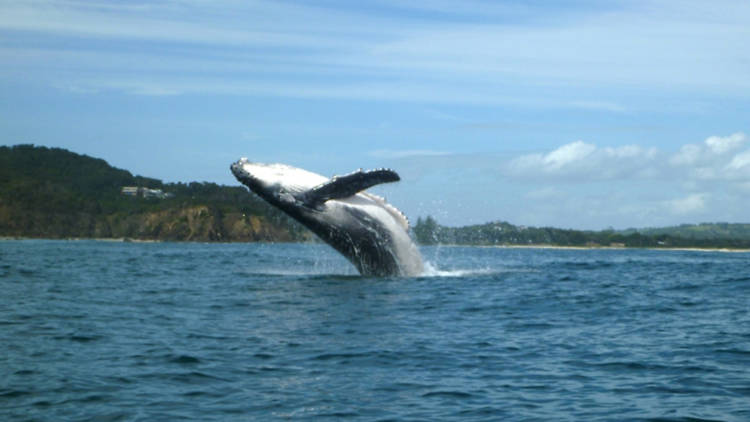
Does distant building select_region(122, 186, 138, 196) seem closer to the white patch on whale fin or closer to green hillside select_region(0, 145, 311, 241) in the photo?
green hillside select_region(0, 145, 311, 241)

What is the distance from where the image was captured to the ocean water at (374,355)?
7320mm

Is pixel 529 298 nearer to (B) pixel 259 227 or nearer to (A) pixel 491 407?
(A) pixel 491 407

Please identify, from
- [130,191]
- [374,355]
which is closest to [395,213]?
[374,355]

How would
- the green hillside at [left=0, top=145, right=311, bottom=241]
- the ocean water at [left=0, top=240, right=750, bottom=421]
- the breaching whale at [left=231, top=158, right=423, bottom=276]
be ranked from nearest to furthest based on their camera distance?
the ocean water at [left=0, top=240, right=750, bottom=421], the breaching whale at [left=231, top=158, right=423, bottom=276], the green hillside at [left=0, top=145, right=311, bottom=241]

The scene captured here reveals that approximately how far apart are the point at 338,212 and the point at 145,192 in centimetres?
13632

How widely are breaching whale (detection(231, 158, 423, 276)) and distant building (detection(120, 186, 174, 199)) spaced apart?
12678 centimetres

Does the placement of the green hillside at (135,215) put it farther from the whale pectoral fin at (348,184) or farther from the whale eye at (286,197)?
the whale pectoral fin at (348,184)

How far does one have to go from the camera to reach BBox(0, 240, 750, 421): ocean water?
732 cm

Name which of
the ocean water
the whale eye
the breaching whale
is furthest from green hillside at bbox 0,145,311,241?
the ocean water

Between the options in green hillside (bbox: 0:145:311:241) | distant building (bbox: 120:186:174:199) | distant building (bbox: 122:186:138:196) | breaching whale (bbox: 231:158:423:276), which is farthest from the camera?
distant building (bbox: 122:186:138:196)

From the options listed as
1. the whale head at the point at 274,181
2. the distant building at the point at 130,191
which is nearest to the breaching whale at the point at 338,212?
the whale head at the point at 274,181

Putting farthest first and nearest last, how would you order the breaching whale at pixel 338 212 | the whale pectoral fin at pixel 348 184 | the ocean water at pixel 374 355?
the breaching whale at pixel 338 212, the whale pectoral fin at pixel 348 184, the ocean water at pixel 374 355

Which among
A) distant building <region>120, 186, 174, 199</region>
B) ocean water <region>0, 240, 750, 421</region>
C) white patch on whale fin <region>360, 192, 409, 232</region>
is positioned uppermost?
distant building <region>120, 186, 174, 199</region>

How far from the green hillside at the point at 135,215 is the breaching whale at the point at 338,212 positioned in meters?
87.6
